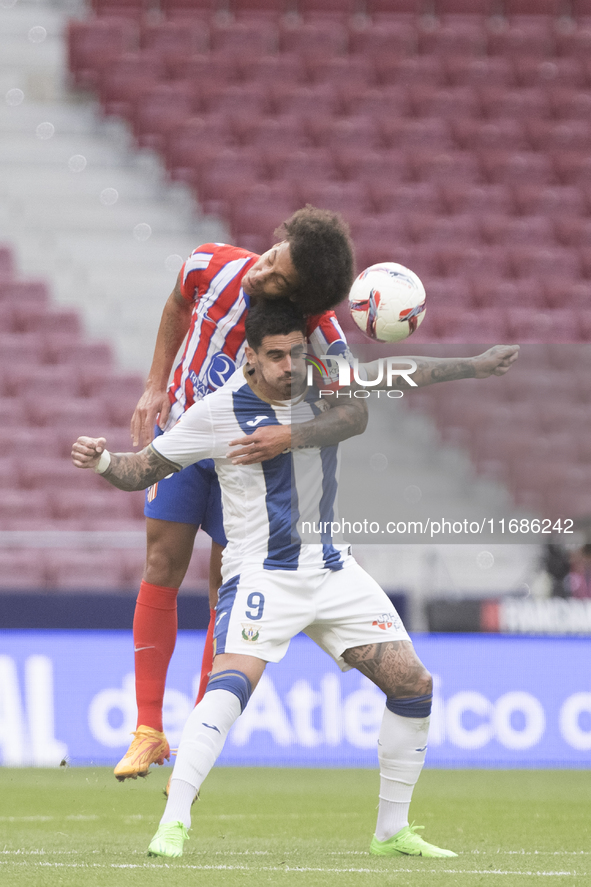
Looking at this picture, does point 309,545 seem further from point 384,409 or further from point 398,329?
point 384,409

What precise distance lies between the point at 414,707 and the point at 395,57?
369 inches

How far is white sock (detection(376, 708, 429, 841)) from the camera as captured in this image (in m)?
4.05

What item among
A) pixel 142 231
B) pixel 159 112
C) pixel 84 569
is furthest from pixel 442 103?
pixel 84 569

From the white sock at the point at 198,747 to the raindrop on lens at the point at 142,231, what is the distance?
8401 mm

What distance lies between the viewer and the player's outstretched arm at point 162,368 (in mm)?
4777

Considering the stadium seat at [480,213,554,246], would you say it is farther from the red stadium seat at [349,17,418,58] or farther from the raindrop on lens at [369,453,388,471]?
the raindrop on lens at [369,453,388,471]

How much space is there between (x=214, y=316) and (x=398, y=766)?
173 centimetres

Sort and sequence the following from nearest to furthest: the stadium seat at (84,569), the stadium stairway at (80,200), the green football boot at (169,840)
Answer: the green football boot at (169,840), the stadium seat at (84,569), the stadium stairway at (80,200)

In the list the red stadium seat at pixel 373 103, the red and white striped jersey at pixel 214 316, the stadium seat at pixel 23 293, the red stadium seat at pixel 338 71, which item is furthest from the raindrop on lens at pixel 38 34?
the red and white striped jersey at pixel 214 316

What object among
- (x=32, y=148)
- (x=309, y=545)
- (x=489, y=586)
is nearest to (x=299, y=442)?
(x=309, y=545)

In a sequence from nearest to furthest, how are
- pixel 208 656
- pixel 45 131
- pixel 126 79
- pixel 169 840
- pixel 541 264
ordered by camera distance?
pixel 169 840
pixel 208 656
pixel 541 264
pixel 126 79
pixel 45 131

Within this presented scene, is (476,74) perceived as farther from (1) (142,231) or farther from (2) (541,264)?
(1) (142,231)

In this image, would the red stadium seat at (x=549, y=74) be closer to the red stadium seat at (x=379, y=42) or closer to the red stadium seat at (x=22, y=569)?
the red stadium seat at (x=379, y=42)

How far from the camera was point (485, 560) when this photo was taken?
297 inches
